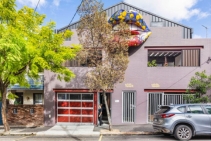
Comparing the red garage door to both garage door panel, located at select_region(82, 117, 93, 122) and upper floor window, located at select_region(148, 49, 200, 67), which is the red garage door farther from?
upper floor window, located at select_region(148, 49, 200, 67)

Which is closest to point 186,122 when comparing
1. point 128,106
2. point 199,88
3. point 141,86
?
point 199,88

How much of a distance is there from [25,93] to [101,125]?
8581mm

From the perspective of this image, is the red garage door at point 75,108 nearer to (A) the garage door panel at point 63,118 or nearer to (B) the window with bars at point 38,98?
(A) the garage door panel at point 63,118

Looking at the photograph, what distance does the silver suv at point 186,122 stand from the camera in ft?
30.0

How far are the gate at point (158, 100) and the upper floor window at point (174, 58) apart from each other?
7.31 ft

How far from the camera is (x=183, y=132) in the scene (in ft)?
30.3

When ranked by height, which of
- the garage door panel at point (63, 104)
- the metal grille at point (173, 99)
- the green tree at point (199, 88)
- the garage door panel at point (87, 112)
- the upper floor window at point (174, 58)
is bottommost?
the garage door panel at point (87, 112)

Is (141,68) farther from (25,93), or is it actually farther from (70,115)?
(25,93)

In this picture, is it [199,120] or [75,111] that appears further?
[75,111]

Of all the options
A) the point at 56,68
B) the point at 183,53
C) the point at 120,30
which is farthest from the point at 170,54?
the point at 56,68

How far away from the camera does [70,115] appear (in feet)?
48.1

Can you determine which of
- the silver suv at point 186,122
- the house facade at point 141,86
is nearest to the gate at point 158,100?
the house facade at point 141,86

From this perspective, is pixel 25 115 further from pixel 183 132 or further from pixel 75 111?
pixel 183 132

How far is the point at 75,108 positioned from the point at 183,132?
796 cm
